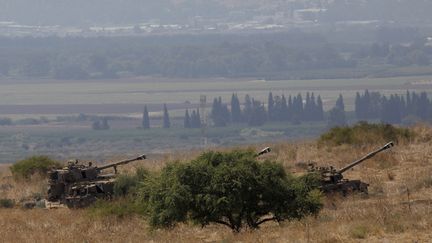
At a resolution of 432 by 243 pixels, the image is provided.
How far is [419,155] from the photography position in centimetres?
3375

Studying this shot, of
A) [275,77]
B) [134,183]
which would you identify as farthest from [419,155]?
[275,77]

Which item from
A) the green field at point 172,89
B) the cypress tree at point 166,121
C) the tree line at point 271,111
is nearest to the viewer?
the tree line at point 271,111

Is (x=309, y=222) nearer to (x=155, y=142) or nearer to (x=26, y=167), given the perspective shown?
(x=26, y=167)

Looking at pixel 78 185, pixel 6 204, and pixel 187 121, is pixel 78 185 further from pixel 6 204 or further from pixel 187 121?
pixel 187 121

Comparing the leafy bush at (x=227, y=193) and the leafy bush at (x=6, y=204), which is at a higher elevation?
the leafy bush at (x=227, y=193)

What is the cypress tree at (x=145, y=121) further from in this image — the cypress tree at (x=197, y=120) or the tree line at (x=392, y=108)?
the tree line at (x=392, y=108)

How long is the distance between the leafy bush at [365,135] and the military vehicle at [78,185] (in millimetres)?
7788

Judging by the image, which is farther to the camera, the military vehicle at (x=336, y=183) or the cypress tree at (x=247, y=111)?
the cypress tree at (x=247, y=111)

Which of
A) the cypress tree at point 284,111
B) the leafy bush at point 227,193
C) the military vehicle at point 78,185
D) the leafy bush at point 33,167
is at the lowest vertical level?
the cypress tree at point 284,111

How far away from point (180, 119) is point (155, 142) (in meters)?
21.0

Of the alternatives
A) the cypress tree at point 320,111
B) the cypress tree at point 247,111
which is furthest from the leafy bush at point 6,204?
the cypress tree at point 247,111

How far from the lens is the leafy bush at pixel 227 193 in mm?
22047

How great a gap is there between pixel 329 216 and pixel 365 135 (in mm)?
14065

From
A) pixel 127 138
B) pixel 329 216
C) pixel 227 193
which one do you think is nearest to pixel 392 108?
pixel 127 138
